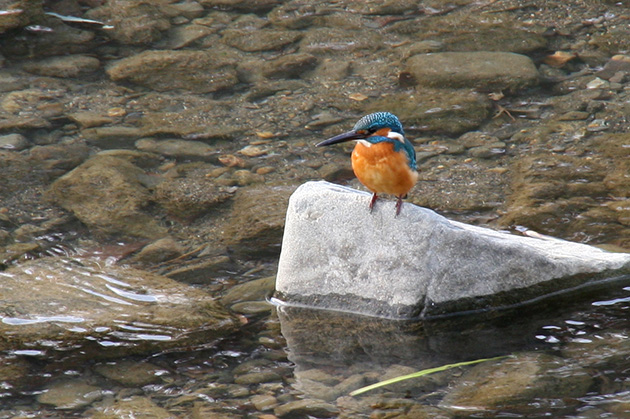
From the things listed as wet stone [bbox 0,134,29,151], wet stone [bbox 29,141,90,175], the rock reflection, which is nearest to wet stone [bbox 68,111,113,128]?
wet stone [bbox 29,141,90,175]

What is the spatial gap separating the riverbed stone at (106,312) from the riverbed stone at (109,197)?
0.82 meters

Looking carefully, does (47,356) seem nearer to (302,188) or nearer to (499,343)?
(302,188)

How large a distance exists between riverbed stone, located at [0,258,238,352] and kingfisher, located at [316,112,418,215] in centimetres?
122

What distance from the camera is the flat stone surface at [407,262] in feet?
15.1

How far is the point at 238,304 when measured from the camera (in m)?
4.95

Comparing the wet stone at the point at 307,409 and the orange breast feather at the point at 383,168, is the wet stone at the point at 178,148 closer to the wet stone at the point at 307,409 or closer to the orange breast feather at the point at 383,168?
the orange breast feather at the point at 383,168

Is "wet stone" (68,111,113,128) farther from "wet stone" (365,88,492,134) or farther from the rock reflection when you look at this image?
the rock reflection

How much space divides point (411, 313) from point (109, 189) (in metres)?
2.92

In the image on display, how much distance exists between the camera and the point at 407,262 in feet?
15.1

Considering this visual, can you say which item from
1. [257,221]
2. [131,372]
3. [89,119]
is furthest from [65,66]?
[131,372]

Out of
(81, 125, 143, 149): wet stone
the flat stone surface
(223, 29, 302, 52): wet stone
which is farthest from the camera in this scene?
(223, 29, 302, 52): wet stone

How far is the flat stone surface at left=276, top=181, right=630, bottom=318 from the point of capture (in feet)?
15.1

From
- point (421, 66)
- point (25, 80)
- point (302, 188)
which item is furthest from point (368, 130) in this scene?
point (25, 80)

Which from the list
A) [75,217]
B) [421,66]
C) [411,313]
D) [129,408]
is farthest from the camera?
[421,66]
